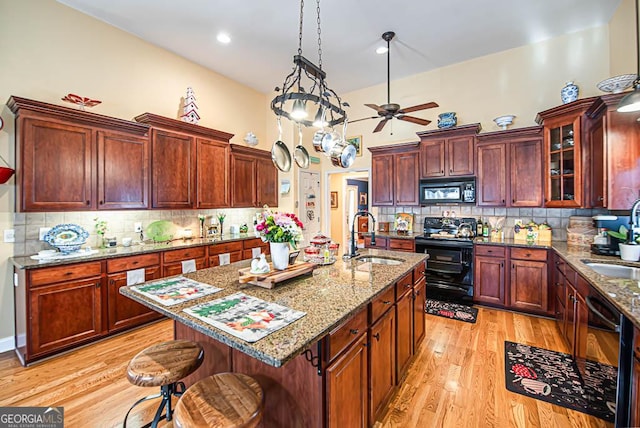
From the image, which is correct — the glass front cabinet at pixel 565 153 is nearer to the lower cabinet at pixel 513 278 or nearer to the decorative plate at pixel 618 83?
the decorative plate at pixel 618 83

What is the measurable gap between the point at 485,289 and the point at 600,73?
3.17m

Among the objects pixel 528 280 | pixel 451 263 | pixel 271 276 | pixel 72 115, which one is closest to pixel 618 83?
pixel 528 280

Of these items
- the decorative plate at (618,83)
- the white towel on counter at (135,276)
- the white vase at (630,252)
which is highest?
the decorative plate at (618,83)

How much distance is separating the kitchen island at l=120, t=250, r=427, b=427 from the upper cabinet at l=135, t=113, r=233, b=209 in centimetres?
210

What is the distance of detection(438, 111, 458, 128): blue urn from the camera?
4328 mm

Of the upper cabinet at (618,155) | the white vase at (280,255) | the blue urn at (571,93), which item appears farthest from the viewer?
the blue urn at (571,93)

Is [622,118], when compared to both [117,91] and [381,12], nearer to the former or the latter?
[381,12]

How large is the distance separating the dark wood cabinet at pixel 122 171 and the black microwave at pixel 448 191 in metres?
4.09

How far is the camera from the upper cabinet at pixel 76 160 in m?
2.65

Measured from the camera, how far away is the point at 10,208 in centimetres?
284

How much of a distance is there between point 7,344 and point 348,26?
205 inches

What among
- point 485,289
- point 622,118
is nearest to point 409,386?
point 485,289

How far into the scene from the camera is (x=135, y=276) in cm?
316

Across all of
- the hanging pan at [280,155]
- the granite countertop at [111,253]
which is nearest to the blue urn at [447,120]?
the hanging pan at [280,155]
